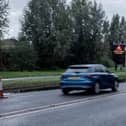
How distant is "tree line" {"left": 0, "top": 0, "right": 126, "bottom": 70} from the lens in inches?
2534

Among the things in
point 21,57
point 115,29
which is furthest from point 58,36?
point 115,29

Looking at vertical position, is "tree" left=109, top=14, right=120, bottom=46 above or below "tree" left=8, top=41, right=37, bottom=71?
above

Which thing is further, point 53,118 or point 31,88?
point 31,88

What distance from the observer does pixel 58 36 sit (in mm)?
67625

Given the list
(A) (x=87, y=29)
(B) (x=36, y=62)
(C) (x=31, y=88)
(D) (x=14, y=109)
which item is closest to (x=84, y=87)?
(C) (x=31, y=88)

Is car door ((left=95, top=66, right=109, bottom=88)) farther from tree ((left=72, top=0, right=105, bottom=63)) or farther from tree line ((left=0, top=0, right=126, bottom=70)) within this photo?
tree ((left=72, top=0, right=105, bottom=63))

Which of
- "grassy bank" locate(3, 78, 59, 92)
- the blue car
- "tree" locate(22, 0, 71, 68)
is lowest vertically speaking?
"grassy bank" locate(3, 78, 59, 92)

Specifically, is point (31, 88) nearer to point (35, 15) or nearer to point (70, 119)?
point (70, 119)

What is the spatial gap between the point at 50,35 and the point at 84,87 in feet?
162

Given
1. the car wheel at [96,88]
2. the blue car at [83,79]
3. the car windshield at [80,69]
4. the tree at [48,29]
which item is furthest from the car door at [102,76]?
the tree at [48,29]

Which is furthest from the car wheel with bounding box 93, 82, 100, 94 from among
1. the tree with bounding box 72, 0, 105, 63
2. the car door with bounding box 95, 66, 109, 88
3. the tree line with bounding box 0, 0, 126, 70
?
the tree with bounding box 72, 0, 105, 63

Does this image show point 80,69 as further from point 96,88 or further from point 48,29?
point 48,29

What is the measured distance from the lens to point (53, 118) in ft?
36.8

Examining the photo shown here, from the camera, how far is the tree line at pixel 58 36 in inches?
2534
